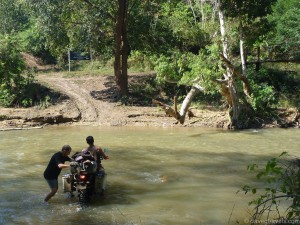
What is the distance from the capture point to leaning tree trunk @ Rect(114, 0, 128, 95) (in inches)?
1060

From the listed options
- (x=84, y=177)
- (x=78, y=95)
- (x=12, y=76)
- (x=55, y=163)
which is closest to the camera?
(x=84, y=177)

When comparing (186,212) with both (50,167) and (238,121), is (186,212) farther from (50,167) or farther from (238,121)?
(238,121)

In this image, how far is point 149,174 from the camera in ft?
42.8

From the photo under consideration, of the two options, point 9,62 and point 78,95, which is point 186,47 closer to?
point 78,95

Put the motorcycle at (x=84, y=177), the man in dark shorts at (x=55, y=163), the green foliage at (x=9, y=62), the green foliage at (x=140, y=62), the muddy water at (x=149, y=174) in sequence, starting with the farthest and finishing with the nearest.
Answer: the green foliage at (x=140, y=62) < the green foliage at (x=9, y=62) < the man in dark shorts at (x=55, y=163) < the motorcycle at (x=84, y=177) < the muddy water at (x=149, y=174)

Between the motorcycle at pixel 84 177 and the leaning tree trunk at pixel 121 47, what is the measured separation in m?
18.2

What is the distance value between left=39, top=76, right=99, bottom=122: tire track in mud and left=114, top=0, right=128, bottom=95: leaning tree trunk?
225 centimetres

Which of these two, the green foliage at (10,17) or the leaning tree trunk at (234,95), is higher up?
the green foliage at (10,17)

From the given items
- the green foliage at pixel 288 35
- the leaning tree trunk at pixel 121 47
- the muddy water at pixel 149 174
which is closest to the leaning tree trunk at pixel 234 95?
the muddy water at pixel 149 174

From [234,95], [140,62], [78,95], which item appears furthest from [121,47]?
[234,95]

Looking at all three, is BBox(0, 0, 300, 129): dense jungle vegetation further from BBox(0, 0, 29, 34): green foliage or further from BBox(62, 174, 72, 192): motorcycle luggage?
BBox(0, 0, 29, 34): green foliage

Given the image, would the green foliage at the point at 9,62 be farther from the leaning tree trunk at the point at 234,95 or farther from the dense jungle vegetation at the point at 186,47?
the leaning tree trunk at the point at 234,95

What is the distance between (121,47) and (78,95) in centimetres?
421

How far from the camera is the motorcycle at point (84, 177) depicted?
31.0ft
